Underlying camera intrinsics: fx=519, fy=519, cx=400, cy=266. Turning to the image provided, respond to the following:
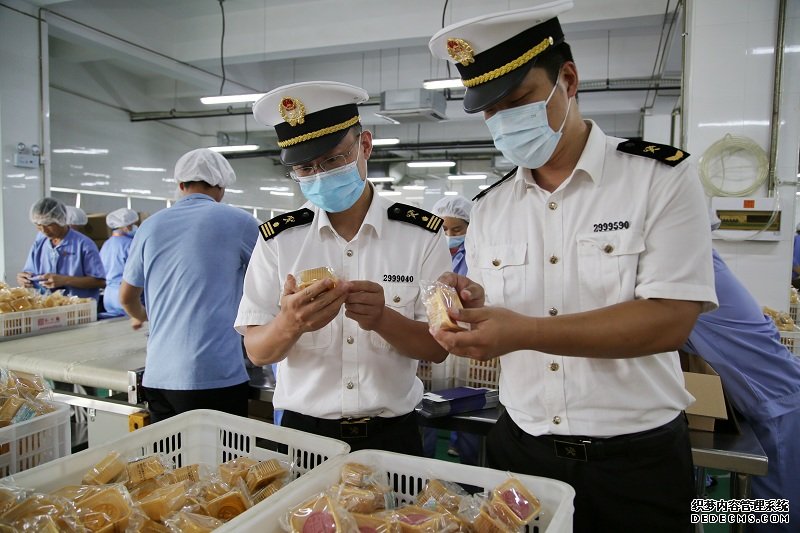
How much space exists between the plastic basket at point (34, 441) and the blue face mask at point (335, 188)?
3.10 ft

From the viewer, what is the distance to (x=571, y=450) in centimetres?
133

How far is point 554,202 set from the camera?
1.42 meters

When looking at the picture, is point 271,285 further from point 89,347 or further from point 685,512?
point 89,347

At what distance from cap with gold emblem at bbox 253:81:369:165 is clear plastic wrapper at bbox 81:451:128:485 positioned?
3.15 feet

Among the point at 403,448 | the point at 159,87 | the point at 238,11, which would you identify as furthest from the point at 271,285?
the point at 159,87

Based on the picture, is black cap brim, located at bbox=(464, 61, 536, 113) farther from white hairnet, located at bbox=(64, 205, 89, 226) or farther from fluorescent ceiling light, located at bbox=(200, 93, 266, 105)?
white hairnet, located at bbox=(64, 205, 89, 226)

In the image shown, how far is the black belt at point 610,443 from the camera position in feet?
4.24

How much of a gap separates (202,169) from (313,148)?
53.4 inches

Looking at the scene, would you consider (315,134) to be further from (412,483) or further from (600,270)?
(412,483)

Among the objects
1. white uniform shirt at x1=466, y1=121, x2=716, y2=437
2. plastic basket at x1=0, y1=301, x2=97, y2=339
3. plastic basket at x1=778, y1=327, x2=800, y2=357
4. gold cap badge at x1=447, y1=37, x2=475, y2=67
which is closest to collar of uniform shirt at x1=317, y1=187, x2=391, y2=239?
white uniform shirt at x1=466, y1=121, x2=716, y2=437

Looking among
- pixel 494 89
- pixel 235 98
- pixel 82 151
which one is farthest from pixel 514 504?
pixel 82 151

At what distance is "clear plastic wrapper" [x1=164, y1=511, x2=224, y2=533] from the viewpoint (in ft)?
3.25

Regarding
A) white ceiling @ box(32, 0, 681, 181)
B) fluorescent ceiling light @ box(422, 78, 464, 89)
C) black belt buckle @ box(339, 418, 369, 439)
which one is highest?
white ceiling @ box(32, 0, 681, 181)

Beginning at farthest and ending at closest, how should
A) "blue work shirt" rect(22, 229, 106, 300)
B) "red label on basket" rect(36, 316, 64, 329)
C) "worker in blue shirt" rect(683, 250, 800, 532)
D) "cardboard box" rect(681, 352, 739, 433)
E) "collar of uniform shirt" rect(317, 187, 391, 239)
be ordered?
1. "blue work shirt" rect(22, 229, 106, 300)
2. "red label on basket" rect(36, 316, 64, 329)
3. "worker in blue shirt" rect(683, 250, 800, 532)
4. "cardboard box" rect(681, 352, 739, 433)
5. "collar of uniform shirt" rect(317, 187, 391, 239)
